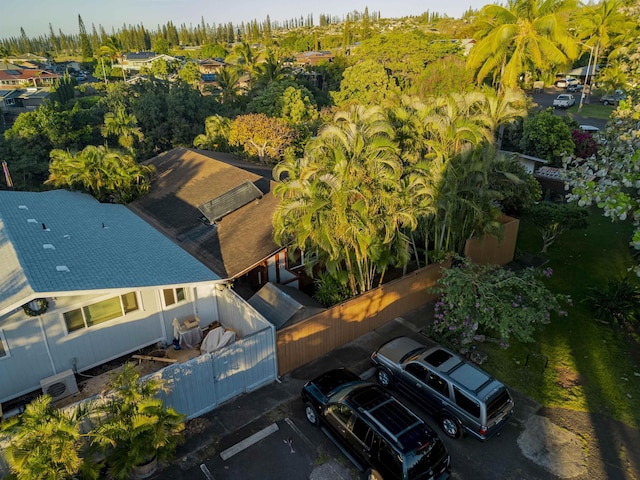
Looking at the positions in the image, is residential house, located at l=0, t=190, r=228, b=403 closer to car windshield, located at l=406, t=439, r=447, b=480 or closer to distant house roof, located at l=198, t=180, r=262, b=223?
distant house roof, located at l=198, t=180, r=262, b=223

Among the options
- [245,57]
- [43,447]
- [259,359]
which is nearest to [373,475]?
[259,359]

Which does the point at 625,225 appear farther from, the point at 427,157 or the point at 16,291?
the point at 16,291

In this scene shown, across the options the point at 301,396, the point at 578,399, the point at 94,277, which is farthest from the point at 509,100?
the point at 94,277

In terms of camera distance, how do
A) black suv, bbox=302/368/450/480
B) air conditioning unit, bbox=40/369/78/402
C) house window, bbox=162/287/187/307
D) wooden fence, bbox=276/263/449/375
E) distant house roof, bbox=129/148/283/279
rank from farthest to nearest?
distant house roof, bbox=129/148/283/279 < house window, bbox=162/287/187/307 < wooden fence, bbox=276/263/449/375 < air conditioning unit, bbox=40/369/78/402 < black suv, bbox=302/368/450/480

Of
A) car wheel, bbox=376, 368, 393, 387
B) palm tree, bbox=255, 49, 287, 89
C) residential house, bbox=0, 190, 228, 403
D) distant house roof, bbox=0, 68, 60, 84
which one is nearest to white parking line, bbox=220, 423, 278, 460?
car wheel, bbox=376, 368, 393, 387

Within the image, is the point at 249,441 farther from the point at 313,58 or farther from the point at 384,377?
the point at 313,58

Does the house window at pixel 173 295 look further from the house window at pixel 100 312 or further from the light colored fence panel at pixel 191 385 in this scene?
the light colored fence panel at pixel 191 385
